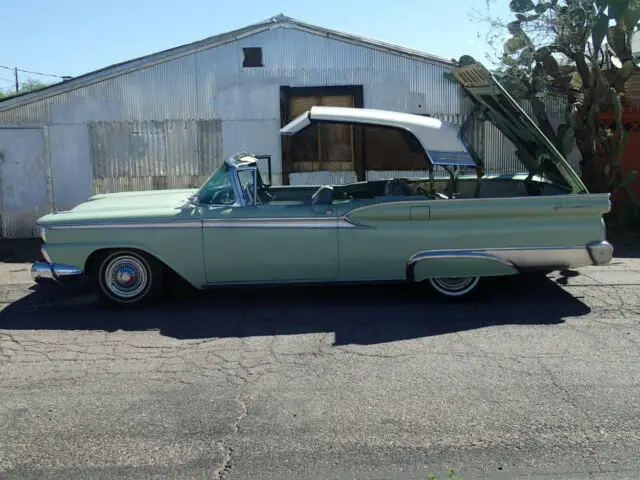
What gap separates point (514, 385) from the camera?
457cm

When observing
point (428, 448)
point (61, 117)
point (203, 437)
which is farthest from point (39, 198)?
point (428, 448)

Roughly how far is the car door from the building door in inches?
190

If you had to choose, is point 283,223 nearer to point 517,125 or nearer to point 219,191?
point 219,191

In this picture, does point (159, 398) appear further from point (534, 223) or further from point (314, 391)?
point (534, 223)

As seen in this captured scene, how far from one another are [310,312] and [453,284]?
1490 mm

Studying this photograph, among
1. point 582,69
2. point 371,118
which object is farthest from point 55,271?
point 582,69

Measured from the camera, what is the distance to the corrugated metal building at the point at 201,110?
11.0m

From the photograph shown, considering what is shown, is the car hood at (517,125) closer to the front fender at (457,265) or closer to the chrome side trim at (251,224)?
the front fender at (457,265)

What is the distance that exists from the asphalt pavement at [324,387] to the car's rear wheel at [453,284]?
148 millimetres

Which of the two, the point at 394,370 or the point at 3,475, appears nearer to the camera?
the point at 3,475

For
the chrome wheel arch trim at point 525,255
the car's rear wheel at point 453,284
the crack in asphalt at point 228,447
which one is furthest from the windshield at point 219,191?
the crack in asphalt at point 228,447

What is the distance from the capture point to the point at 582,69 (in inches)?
420

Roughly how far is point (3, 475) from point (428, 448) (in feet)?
7.52

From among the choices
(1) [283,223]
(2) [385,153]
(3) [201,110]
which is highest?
(3) [201,110]
